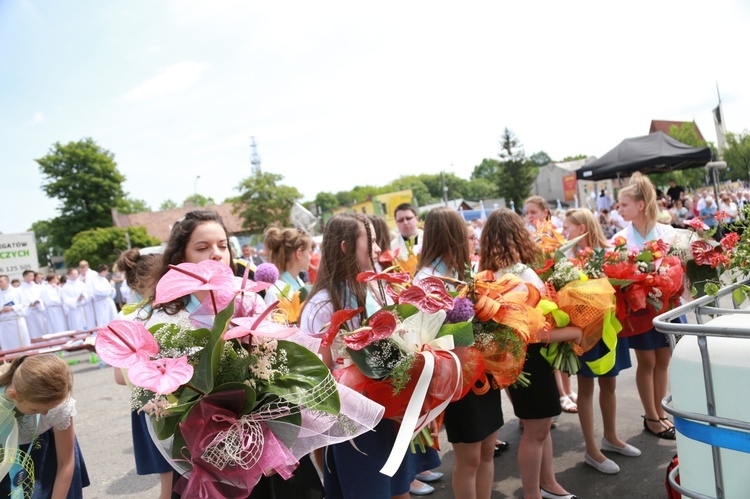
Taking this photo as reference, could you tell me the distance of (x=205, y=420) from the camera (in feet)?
5.33

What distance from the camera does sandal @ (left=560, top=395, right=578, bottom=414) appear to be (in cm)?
515

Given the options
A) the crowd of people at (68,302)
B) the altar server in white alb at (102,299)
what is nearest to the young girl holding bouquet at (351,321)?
the crowd of people at (68,302)

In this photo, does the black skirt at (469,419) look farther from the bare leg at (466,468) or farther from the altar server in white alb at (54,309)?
the altar server in white alb at (54,309)

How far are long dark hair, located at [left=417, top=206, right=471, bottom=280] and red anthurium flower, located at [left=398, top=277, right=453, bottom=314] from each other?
1.24 m

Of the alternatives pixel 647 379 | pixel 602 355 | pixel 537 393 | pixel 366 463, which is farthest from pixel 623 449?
pixel 366 463

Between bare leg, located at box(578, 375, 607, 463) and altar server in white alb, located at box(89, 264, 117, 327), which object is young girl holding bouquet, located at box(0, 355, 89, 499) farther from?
altar server in white alb, located at box(89, 264, 117, 327)

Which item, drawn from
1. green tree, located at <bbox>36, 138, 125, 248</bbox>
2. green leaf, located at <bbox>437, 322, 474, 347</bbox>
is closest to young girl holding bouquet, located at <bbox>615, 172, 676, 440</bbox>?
green leaf, located at <bbox>437, 322, 474, 347</bbox>

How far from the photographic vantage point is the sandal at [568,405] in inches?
203

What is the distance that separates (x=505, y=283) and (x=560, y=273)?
0.78 metres

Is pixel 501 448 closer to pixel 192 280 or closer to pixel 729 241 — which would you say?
pixel 729 241

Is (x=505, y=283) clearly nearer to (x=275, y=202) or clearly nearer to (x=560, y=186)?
(x=275, y=202)

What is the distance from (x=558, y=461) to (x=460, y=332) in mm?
2472

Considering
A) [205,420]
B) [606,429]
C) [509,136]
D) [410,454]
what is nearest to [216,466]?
[205,420]

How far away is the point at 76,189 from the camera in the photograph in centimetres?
4531
